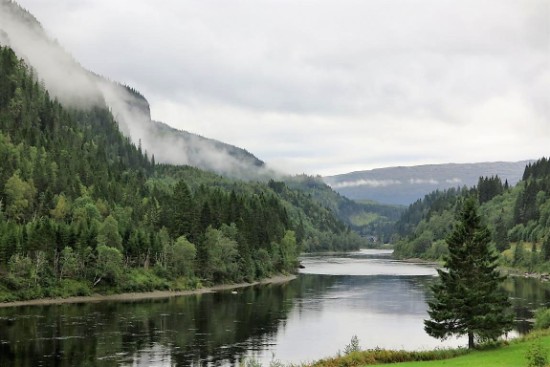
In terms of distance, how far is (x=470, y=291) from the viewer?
6022 centimetres

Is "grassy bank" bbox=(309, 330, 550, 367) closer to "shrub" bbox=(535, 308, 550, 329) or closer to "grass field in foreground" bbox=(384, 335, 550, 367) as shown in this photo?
"grass field in foreground" bbox=(384, 335, 550, 367)

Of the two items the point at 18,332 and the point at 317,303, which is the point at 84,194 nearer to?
the point at 317,303

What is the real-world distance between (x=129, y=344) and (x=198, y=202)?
108 metres

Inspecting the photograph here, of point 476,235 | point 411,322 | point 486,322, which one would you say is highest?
point 476,235

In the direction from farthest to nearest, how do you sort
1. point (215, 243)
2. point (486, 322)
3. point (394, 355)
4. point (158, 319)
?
point (215, 243), point (158, 319), point (486, 322), point (394, 355)

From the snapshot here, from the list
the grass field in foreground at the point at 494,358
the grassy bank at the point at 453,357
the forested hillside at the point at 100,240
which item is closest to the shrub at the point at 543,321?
the grassy bank at the point at 453,357

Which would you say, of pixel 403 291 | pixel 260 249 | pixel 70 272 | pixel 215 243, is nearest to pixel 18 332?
pixel 70 272

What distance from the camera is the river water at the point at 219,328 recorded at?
78.9 metres

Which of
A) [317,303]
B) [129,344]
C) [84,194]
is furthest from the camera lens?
[84,194]

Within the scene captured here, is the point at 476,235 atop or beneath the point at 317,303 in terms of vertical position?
atop

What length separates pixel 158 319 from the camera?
10875 centimetres

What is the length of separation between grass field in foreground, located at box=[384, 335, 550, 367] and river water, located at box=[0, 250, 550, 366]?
87.5 feet

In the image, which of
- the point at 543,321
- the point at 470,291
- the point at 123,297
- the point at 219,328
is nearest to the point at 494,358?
→ the point at 470,291

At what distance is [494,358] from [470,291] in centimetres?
1007
